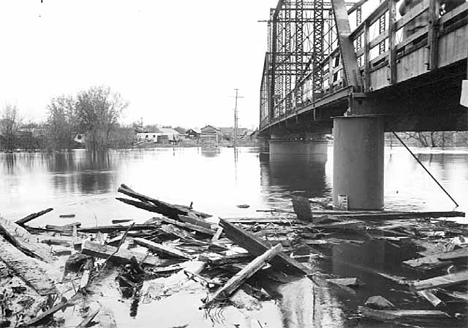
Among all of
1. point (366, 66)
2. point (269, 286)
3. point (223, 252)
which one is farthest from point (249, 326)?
point (366, 66)

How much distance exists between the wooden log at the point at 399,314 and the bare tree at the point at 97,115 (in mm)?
103557

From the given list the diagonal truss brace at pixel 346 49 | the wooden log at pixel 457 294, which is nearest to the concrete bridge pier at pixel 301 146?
the diagonal truss brace at pixel 346 49

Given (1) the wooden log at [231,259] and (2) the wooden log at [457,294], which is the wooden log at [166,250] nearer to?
(1) the wooden log at [231,259]

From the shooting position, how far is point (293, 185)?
2427cm

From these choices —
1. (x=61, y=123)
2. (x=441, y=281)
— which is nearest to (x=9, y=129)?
(x=61, y=123)

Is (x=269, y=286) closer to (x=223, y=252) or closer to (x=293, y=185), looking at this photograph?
(x=223, y=252)

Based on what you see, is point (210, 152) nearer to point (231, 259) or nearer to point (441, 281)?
point (231, 259)

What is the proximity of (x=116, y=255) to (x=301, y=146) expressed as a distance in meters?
52.7

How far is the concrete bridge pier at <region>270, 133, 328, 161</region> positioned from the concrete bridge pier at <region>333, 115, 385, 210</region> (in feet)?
143

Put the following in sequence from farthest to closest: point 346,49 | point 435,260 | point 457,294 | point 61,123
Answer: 1. point 61,123
2. point 346,49
3. point 435,260
4. point 457,294

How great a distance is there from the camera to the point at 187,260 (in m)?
8.68

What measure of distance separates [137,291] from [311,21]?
138 ft

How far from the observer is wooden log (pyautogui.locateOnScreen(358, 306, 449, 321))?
5.84 metres

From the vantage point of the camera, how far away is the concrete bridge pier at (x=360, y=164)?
1396cm
